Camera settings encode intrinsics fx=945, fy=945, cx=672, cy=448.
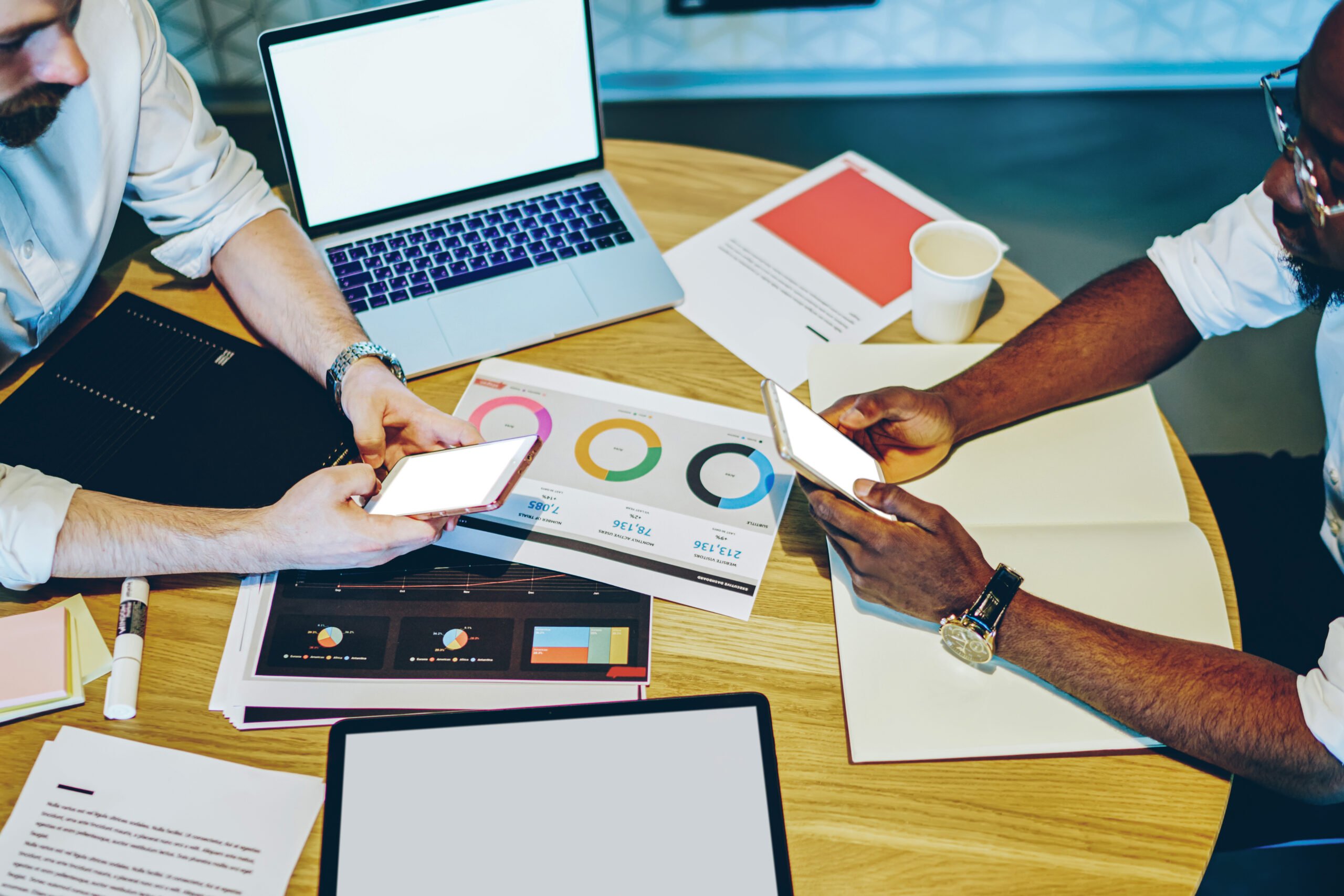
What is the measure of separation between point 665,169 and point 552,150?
22cm

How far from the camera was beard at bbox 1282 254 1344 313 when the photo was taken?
1.09 meters

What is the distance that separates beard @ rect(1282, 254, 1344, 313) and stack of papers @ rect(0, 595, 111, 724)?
1.39 m

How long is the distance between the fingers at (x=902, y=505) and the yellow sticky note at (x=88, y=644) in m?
0.79

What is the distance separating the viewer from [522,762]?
0.87 meters

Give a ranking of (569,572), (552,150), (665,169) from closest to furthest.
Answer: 1. (569,572)
2. (552,150)
3. (665,169)

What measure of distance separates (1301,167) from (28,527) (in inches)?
53.0

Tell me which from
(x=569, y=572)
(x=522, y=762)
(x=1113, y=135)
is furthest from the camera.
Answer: (x=1113, y=135)

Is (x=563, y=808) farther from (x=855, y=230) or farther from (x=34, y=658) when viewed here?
(x=855, y=230)

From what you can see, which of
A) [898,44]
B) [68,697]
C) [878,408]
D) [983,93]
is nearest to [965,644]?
[878,408]

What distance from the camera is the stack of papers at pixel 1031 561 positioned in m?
0.91

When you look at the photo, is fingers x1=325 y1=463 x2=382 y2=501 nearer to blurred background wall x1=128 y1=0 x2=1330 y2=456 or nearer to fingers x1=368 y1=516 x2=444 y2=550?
fingers x1=368 y1=516 x2=444 y2=550

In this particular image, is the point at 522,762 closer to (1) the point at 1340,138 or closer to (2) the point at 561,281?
(2) the point at 561,281

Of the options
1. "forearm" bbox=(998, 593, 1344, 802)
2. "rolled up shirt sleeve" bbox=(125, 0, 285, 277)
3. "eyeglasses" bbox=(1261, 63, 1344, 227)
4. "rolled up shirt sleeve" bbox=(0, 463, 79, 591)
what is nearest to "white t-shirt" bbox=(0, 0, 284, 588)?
"rolled up shirt sleeve" bbox=(125, 0, 285, 277)

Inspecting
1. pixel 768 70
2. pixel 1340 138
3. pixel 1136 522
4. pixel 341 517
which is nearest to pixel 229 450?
pixel 341 517
